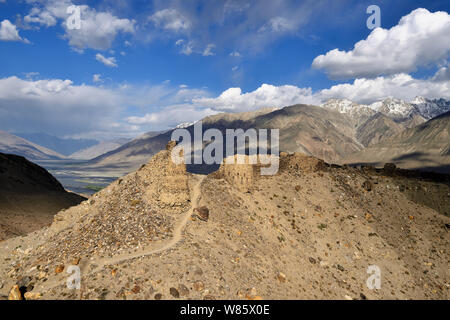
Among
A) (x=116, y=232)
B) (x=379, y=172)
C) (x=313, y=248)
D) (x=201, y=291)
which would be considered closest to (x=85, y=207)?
(x=116, y=232)

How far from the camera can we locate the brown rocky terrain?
13961mm

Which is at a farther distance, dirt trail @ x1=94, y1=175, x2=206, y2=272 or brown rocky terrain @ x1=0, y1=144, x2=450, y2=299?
dirt trail @ x1=94, y1=175, x2=206, y2=272

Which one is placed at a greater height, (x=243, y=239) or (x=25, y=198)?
(x=243, y=239)

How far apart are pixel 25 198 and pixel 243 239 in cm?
4777

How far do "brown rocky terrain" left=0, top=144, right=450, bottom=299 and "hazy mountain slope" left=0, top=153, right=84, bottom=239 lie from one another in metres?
16.8

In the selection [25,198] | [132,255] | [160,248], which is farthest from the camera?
[25,198]

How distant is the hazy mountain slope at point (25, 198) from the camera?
121ft

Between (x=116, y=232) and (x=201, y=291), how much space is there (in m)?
7.19

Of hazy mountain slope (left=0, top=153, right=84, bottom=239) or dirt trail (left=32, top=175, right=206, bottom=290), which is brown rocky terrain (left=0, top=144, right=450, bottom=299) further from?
hazy mountain slope (left=0, top=153, right=84, bottom=239)

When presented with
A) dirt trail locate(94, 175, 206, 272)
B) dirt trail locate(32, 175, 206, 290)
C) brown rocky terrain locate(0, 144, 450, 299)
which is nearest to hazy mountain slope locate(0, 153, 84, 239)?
brown rocky terrain locate(0, 144, 450, 299)

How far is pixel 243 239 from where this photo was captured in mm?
19312

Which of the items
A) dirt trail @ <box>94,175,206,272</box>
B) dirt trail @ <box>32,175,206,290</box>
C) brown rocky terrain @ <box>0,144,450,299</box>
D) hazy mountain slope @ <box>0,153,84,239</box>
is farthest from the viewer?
hazy mountain slope @ <box>0,153,84,239</box>

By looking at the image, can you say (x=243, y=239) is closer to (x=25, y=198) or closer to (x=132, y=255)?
(x=132, y=255)

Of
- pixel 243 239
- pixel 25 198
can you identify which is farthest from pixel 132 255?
pixel 25 198
